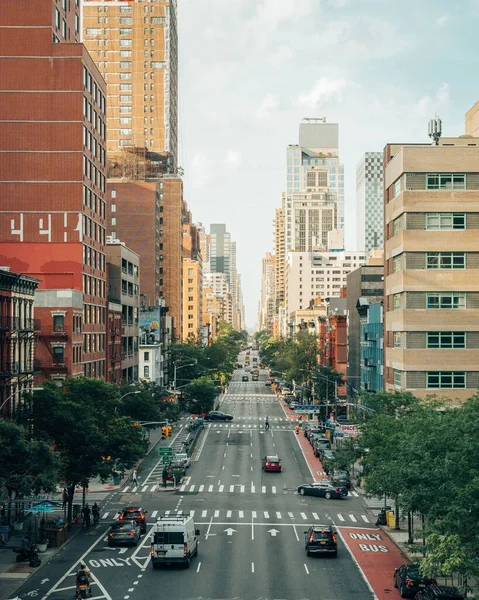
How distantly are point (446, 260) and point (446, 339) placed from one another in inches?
235

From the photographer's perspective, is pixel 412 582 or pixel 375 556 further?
pixel 375 556

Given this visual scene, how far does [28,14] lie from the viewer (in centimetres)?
9038

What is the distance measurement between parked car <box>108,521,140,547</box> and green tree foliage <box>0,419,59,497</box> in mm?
5981

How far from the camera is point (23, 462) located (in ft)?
156

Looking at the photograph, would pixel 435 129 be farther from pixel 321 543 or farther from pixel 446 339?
pixel 321 543

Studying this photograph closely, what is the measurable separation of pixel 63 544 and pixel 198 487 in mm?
23751

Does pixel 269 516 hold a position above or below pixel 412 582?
below

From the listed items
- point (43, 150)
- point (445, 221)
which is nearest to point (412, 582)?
point (445, 221)

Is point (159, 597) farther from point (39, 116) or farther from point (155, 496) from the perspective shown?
point (39, 116)

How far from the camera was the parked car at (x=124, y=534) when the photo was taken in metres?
51.5

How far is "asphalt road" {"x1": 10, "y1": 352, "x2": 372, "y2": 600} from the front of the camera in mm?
40625

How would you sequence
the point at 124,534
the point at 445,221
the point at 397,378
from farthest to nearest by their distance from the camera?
the point at 397,378 → the point at 445,221 → the point at 124,534

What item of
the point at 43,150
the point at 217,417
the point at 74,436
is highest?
the point at 43,150

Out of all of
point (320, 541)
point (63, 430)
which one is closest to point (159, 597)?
point (320, 541)
